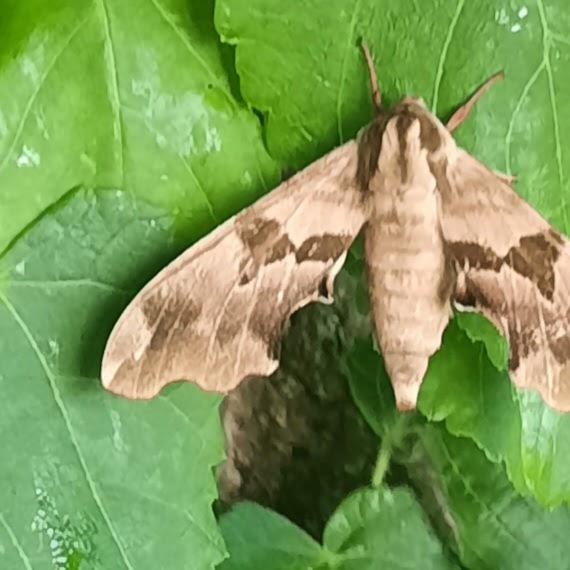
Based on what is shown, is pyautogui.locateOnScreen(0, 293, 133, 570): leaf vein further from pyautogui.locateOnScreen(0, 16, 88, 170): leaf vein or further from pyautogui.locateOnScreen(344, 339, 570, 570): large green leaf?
pyautogui.locateOnScreen(344, 339, 570, 570): large green leaf

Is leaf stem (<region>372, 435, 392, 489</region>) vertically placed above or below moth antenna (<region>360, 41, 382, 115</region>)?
below

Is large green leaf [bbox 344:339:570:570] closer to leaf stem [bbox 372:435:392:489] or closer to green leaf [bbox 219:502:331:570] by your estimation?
leaf stem [bbox 372:435:392:489]

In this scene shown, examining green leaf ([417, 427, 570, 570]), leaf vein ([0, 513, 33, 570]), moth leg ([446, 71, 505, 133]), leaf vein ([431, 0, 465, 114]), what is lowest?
green leaf ([417, 427, 570, 570])

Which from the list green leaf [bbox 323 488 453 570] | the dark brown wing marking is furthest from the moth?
green leaf [bbox 323 488 453 570]

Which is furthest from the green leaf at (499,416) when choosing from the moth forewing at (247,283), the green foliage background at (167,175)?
the moth forewing at (247,283)

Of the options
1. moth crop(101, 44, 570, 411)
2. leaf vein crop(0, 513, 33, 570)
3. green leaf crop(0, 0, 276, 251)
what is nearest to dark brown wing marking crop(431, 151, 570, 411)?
moth crop(101, 44, 570, 411)

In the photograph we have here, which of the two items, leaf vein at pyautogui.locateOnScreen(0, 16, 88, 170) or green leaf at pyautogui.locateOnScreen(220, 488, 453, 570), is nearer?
leaf vein at pyautogui.locateOnScreen(0, 16, 88, 170)

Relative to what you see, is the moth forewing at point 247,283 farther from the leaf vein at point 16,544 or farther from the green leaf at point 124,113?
the leaf vein at point 16,544
